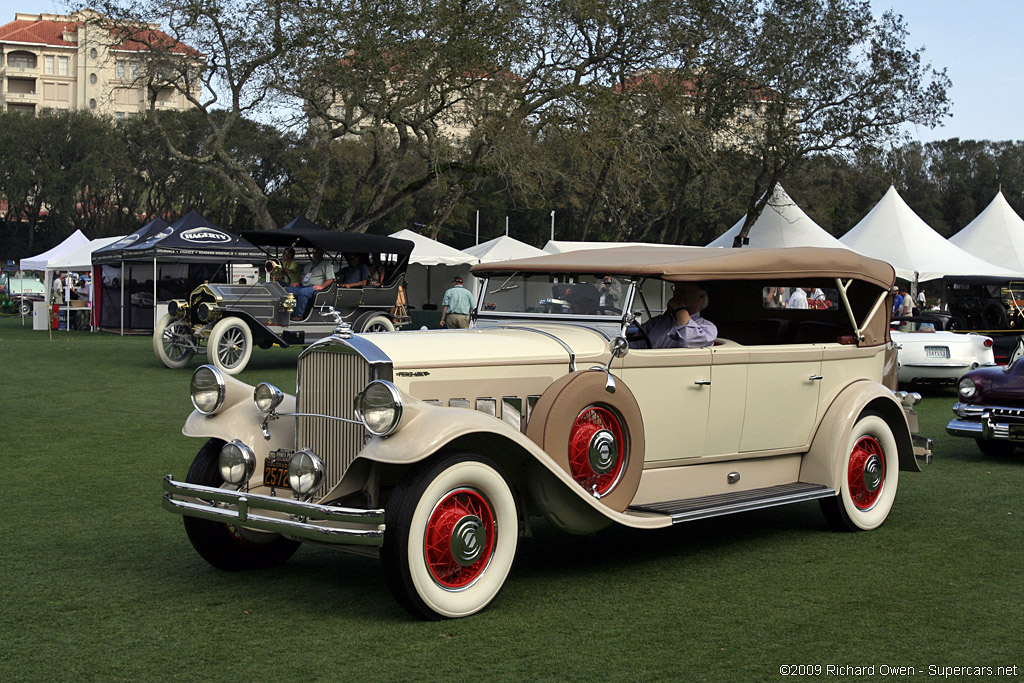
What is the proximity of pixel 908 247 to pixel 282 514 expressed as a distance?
22914 mm

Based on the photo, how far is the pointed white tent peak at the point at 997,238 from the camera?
86.9ft

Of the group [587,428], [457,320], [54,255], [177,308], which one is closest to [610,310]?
[587,428]

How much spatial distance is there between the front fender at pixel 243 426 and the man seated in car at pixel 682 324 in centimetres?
201

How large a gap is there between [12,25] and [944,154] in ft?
268

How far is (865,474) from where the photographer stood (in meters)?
6.59

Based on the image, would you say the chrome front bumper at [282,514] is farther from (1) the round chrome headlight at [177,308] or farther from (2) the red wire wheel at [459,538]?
(1) the round chrome headlight at [177,308]

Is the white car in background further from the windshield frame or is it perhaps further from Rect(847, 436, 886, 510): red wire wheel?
the windshield frame

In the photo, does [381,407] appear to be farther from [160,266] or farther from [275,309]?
[160,266]

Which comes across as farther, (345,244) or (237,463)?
(345,244)

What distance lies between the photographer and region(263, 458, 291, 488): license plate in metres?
5.14

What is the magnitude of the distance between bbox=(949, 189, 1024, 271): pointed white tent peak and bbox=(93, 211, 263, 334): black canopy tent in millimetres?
17807

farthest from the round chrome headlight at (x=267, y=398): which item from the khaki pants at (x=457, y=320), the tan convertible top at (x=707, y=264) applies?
the khaki pants at (x=457, y=320)

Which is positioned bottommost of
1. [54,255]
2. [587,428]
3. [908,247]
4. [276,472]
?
[276,472]

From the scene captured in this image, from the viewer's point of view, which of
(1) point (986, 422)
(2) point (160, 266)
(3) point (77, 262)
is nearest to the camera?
(1) point (986, 422)
